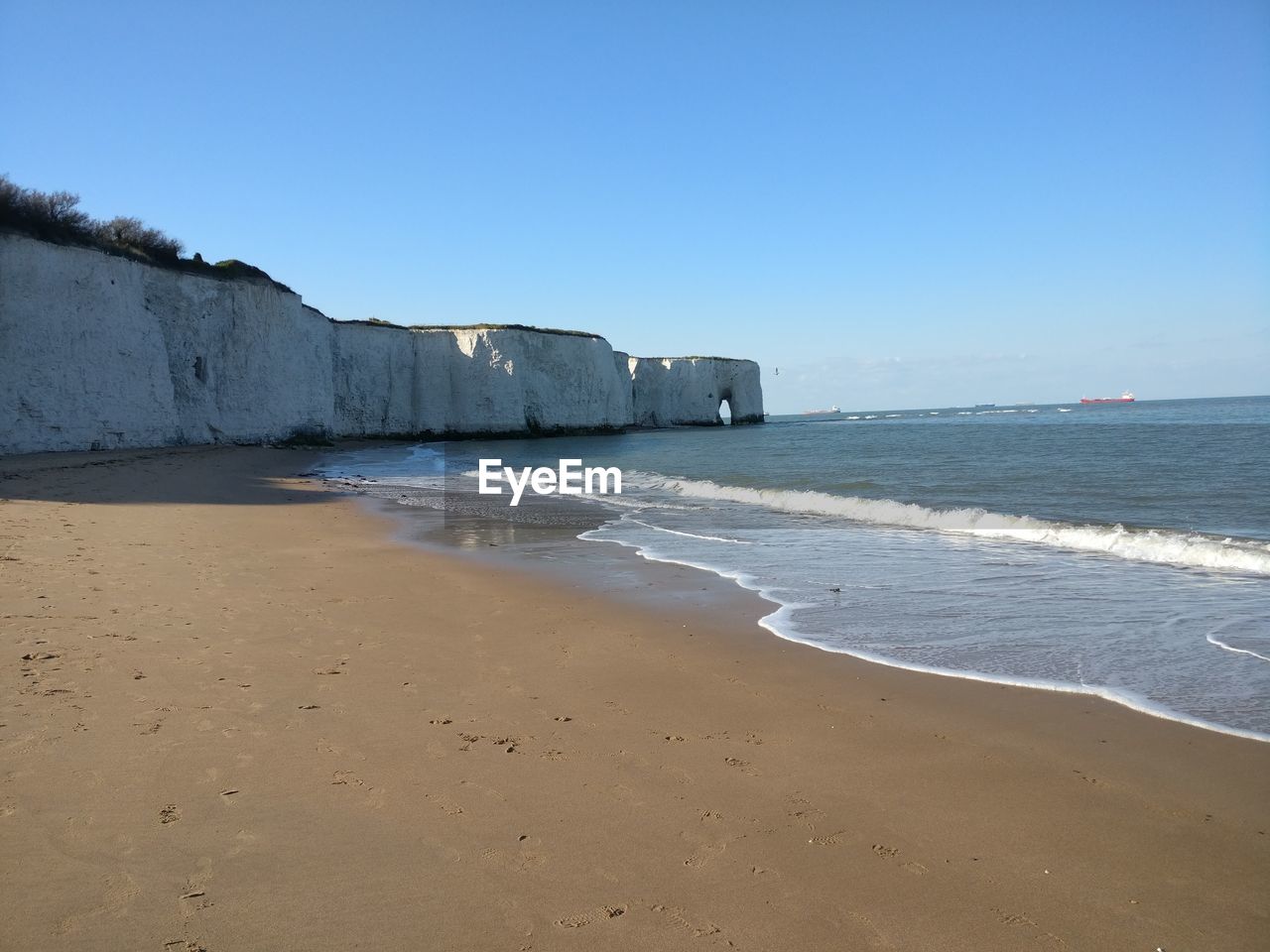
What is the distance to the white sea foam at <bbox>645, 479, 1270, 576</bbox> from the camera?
8.32 m

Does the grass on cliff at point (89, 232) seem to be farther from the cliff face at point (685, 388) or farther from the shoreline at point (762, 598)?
the cliff face at point (685, 388)

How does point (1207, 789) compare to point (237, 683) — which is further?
point (237, 683)

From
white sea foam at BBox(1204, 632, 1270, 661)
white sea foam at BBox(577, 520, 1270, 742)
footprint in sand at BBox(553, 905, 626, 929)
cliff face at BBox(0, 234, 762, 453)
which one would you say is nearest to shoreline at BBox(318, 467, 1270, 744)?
white sea foam at BBox(577, 520, 1270, 742)

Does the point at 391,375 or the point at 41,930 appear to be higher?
the point at 391,375

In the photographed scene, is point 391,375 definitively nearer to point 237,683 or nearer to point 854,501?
point 854,501

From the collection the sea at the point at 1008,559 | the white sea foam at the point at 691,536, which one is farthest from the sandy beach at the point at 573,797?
the white sea foam at the point at 691,536

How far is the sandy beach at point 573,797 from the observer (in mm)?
2260

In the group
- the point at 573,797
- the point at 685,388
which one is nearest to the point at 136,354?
the point at 573,797

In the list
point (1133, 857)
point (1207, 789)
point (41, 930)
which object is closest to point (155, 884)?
point (41, 930)

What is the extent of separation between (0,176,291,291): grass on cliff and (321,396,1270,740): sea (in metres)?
11.3

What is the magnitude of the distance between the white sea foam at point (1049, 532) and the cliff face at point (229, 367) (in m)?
18.3

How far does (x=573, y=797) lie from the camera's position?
3.04 metres

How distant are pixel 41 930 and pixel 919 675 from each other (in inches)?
161

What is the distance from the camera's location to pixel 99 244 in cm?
2377
